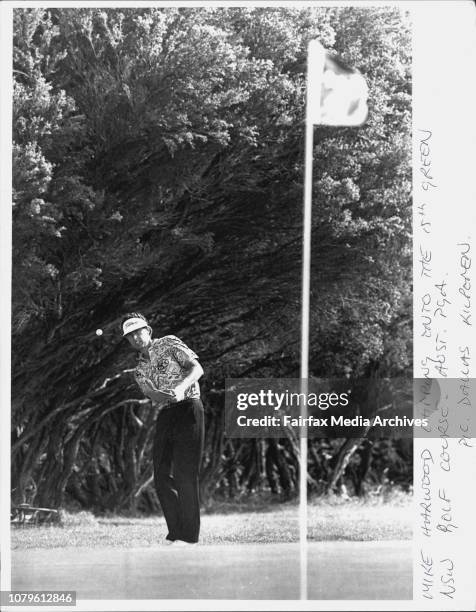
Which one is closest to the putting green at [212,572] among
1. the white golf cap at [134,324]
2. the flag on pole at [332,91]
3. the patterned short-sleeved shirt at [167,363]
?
the patterned short-sleeved shirt at [167,363]

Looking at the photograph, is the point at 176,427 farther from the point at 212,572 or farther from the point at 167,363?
the point at 212,572

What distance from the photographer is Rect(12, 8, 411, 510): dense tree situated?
8.77 metres

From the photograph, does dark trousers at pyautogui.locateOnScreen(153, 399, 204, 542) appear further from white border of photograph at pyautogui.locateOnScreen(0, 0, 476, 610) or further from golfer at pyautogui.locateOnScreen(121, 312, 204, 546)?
white border of photograph at pyautogui.locateOnScreen(0, 0, 476, 610)

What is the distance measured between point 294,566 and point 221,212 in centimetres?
224

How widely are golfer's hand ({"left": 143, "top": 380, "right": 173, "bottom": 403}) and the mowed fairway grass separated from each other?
2.45ft

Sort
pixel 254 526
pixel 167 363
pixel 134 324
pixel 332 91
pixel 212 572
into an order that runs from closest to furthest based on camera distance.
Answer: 1. pixel 332 91
2. pixel 212 572
3. pixel 167 363
4. pixel 134 324
5. pixel 254 526

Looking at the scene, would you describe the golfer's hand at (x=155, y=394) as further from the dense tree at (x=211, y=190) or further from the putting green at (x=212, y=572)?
the putting green at (x=212, y=572)

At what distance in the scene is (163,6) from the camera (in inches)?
346

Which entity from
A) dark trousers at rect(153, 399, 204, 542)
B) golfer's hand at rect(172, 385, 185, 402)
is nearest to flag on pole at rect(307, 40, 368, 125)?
golfer's hand at rect(172, 385, 185, 402)

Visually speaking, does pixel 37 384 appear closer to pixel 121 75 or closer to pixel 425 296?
pixel 121 75

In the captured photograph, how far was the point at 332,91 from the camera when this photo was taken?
8539 mm

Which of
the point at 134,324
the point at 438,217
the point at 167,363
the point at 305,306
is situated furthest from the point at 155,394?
the point at 438,217

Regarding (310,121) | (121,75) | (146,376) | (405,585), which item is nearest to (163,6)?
(121,75)

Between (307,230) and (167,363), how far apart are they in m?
1.18
